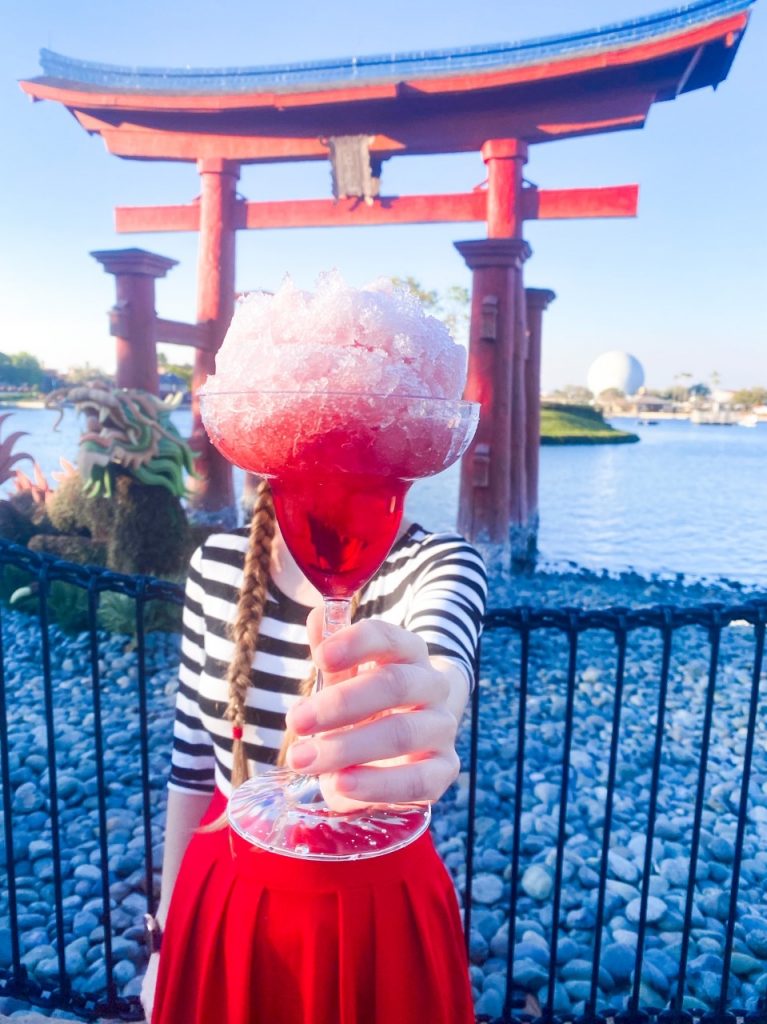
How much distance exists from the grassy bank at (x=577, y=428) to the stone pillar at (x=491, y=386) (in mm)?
11296

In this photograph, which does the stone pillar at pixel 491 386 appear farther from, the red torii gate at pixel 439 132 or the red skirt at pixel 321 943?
the red skirt at pixel 321 943

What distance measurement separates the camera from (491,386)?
6.18 meters

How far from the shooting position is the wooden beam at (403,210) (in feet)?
21.2

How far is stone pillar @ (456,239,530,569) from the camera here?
235 inches

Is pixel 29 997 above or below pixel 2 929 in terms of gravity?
above

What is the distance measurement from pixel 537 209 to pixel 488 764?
5.05 meters

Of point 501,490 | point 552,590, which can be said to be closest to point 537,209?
point 501,490

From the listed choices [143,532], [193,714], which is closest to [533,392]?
[143,532]

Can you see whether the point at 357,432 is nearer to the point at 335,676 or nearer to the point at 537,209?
the point at 335,676

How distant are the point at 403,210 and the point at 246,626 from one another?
22.0 feet

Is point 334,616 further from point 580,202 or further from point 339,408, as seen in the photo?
point 580,202

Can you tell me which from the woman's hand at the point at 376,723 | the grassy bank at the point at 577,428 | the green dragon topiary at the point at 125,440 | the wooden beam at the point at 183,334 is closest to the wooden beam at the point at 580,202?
the wooden beam at the point at 183,334

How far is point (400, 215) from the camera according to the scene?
716cm

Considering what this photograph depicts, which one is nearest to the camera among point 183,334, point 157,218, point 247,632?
point 247,632
